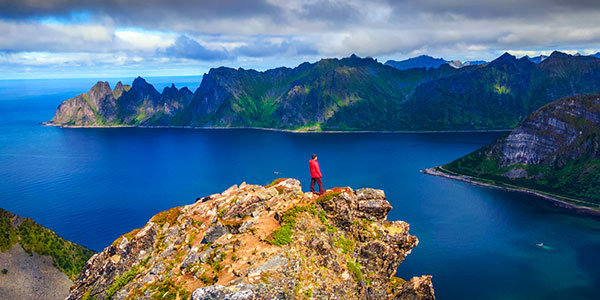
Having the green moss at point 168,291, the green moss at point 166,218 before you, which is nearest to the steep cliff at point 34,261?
the green moss at point 166,218

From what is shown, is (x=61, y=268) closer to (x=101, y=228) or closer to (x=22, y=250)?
(x=22, y=250)

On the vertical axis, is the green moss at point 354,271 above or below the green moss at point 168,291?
above

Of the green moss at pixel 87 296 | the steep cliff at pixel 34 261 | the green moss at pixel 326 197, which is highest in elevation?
the green moss at pixel 326 197

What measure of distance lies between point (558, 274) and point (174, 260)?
412 feet

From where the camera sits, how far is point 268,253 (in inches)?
1388

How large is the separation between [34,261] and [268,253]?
12695 centimetres

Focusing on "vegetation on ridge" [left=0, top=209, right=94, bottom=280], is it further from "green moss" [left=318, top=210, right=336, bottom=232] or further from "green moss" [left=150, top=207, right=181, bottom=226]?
"green moss" [left=318, top=210, right=336, bottom=232]

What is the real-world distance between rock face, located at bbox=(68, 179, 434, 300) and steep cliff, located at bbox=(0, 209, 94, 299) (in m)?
88.1

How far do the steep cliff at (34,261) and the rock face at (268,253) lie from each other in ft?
289

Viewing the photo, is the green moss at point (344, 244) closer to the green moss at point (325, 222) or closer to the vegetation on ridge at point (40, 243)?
the green moss at point (325, 222)

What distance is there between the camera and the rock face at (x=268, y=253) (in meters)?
34.3

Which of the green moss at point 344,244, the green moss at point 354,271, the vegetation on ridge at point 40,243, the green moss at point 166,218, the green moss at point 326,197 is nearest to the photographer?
the green moss at point 354,271

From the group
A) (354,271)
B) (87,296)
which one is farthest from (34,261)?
(354,271)

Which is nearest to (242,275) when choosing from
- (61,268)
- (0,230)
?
(61,268)
